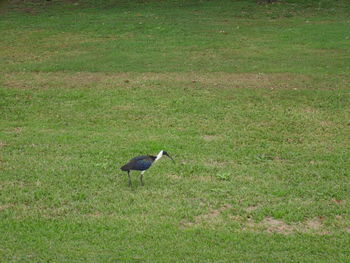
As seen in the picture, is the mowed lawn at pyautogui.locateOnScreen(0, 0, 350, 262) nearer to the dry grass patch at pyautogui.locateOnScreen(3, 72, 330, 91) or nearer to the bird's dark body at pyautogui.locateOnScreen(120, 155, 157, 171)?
the dry grass patch at pyautogui.locateOnScreen(3, 72, 330, 91)

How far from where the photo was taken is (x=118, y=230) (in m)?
7.90

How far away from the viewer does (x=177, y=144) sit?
11.6 meters

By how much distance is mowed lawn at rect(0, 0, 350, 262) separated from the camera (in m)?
7.68

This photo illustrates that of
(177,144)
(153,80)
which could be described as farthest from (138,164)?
(153,80)

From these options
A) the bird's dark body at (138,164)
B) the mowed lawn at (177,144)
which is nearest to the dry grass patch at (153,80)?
the mowed lawn at (177,144)

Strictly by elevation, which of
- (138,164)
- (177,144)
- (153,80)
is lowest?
(153,80)

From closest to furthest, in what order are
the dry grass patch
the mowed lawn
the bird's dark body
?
the mowed lawn, the bird's dark body, the dry grass patch

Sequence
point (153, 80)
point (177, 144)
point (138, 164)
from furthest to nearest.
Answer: point (153, 80) < point (177, 144) < point (138, 164)

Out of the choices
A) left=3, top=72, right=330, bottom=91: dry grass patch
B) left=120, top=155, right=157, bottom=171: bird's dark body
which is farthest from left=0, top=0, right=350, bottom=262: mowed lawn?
left=120, top=155, right=157, bottom=171: bird's dark body

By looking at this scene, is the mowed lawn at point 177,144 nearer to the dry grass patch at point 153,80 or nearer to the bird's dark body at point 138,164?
the dry grass patch at point 153,80

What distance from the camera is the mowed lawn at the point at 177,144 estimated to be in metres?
7.68

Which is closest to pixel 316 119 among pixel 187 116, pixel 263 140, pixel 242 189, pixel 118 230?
pixel 263 140

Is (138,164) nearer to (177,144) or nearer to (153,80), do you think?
(177,144)

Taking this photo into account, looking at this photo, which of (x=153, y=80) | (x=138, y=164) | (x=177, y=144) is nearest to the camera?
(x=138, y=164)
